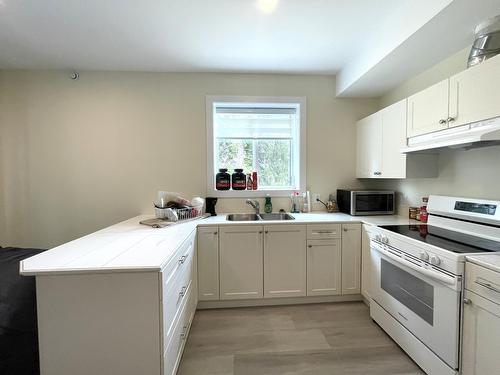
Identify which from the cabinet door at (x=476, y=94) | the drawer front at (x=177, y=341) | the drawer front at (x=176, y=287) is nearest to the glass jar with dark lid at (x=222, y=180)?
the drawer front at (x=176, y=287)

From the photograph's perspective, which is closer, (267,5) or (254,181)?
(267,5)

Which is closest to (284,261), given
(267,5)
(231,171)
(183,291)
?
(183,291)

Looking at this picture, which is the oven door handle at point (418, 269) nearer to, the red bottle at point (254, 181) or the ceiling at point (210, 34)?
the red bottle at point (254, 181)

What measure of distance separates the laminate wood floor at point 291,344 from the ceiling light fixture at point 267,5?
254 centimetres

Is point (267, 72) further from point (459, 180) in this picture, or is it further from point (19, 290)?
point (19, 290)

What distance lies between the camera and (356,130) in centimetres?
301

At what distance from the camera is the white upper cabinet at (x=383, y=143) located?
85.7 inches

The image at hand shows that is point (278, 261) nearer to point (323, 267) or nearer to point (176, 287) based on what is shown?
point (323, 267)

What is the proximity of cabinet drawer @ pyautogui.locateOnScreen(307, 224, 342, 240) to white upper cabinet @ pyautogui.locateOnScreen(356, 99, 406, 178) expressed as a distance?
0.74m

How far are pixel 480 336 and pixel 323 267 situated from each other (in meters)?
1.25

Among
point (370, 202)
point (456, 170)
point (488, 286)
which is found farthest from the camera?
point (370, 202)

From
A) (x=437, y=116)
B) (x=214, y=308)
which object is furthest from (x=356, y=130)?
(x=214, y=308)

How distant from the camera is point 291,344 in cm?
188

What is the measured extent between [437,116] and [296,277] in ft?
5.89
